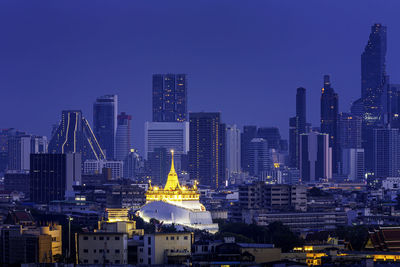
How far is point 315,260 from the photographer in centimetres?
10550

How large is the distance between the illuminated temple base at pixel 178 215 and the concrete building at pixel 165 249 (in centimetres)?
3927

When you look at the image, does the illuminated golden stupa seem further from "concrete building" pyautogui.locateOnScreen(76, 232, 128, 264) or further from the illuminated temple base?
"concrete building" pyautogui.locateOnScreen(76, 232, 128, 264)

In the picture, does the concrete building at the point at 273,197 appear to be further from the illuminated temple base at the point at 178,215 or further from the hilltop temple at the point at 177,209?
the illuminated temple base at the point at 178,215

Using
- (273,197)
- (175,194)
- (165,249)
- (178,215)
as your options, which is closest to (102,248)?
(165,249)

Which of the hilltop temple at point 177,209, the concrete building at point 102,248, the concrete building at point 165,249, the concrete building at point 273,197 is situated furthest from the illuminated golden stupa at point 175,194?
the concrete building at point 102,248

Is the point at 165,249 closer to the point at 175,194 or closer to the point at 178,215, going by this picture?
the point at 178,215

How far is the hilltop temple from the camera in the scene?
14538 centimetres

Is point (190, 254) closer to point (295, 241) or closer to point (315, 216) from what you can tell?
point (295, 241)

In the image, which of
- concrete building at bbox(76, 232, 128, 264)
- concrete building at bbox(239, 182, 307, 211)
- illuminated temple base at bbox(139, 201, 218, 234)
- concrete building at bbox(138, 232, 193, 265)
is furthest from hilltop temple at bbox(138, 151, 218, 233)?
concrete building at bbox(76, 232, 128, 264)

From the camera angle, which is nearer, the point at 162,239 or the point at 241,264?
the point at 241,264

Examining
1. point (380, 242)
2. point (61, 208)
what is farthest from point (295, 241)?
point (61, 208)

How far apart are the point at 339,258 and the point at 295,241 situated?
756 inches

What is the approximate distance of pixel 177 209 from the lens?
148 meters

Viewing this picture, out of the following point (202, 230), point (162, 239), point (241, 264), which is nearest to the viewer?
point (241, 264)
